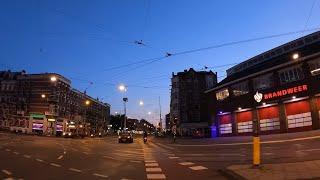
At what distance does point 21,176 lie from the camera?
15.8 metres

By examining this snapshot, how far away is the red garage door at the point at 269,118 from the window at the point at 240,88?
5.39 m

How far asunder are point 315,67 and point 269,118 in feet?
41.1

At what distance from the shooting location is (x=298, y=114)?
5816cm

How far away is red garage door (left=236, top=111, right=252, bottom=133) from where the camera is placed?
70.4 meters

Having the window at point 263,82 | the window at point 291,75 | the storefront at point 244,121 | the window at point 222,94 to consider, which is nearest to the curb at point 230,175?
the window at point 291,75

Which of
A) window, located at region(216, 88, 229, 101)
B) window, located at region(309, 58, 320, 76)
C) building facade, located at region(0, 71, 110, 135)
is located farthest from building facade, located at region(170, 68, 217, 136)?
window, located at region(309, 58, 320, 76)

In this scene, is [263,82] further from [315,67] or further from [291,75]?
[315,67]

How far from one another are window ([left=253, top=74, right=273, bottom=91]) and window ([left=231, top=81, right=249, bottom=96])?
2682 mm

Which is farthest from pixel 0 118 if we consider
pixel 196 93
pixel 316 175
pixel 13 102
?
pixel 316 175


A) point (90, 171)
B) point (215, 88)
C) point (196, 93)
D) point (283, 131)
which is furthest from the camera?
point (196, 93)

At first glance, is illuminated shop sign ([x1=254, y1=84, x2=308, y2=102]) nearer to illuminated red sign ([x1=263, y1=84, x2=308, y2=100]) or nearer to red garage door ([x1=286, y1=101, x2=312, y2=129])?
illuminated red sign ([x1=263, y1=84, x2=308, y2=100])

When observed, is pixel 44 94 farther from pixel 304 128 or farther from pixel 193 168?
pixel 193 168

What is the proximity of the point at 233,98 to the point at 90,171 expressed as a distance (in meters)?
59.7

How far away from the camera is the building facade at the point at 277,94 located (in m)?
55.9
